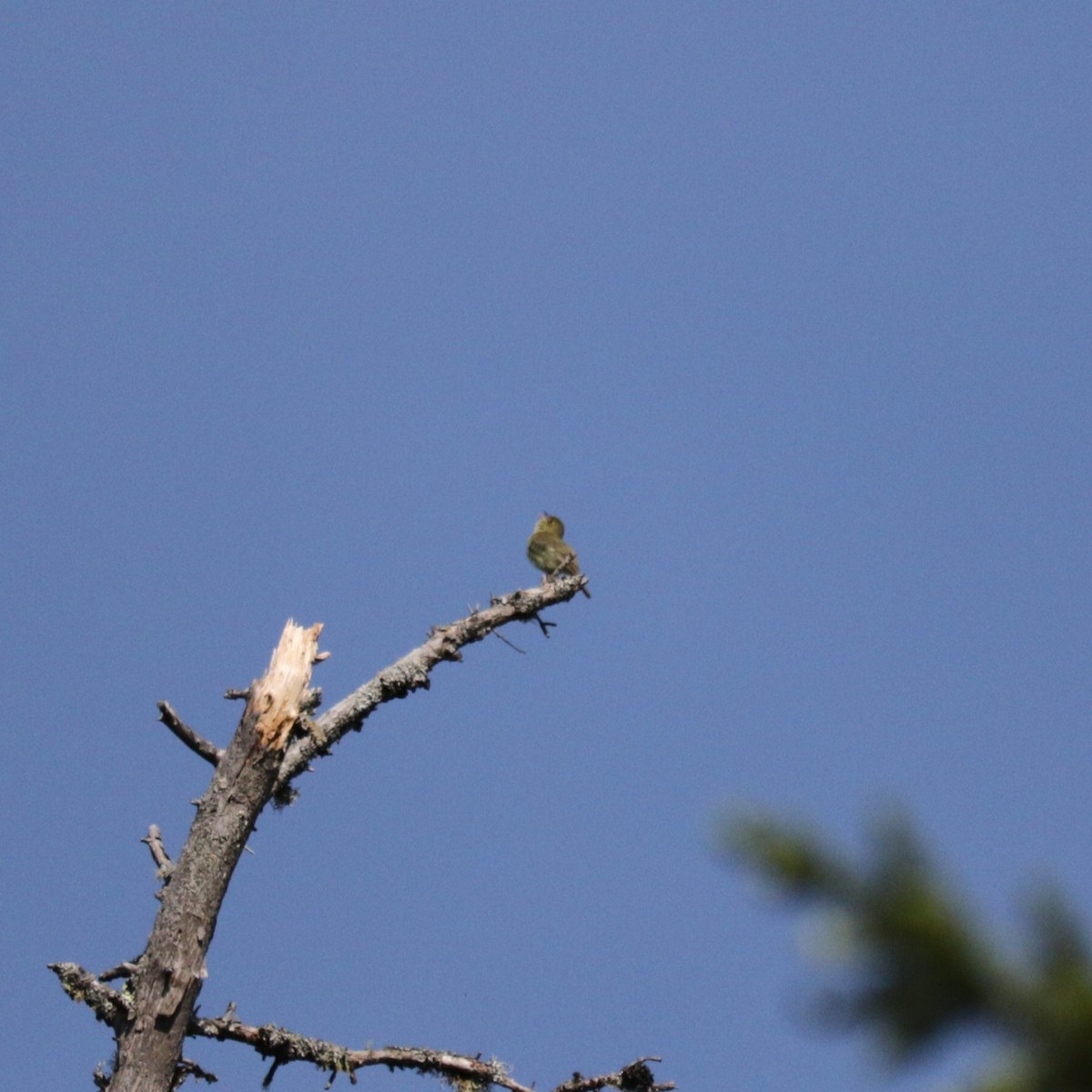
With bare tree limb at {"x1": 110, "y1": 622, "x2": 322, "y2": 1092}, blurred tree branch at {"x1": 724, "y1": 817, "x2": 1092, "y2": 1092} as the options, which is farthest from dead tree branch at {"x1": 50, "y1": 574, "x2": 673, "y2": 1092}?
blurred tree branch at {"x1": 724, "y1": 817, "x2": 1092, "y2": 1092}

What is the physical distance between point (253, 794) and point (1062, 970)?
25.2 feet

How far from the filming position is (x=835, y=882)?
1.51 m

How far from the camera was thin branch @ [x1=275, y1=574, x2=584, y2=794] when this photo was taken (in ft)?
30.2

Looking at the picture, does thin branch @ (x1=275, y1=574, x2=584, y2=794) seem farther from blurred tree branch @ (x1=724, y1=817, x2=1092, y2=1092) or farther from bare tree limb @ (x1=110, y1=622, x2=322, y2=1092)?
blurred tree branch @ (x1=724, y1=817, x2=1092, y2=1092)

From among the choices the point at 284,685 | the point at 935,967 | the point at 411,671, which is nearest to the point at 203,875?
the point at 284,685

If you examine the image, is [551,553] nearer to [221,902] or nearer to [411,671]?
[411,671]

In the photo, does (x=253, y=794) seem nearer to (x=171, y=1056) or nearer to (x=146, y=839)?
(x=146, y=839)

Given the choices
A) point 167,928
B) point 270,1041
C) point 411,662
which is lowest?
point 270,1041

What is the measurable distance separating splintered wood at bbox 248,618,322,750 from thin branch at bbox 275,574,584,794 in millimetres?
283

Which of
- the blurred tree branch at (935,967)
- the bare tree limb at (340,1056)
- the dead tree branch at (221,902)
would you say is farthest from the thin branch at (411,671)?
the blurred tree branch at (935,967)

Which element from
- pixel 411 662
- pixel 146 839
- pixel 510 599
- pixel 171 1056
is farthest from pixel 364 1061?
pixel 510 599

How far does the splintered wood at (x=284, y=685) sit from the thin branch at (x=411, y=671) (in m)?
0.28

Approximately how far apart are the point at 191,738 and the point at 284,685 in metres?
0.70

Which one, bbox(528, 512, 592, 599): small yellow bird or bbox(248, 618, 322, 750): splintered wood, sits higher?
bbox(528, 512, 592, 599): small yellow bird
